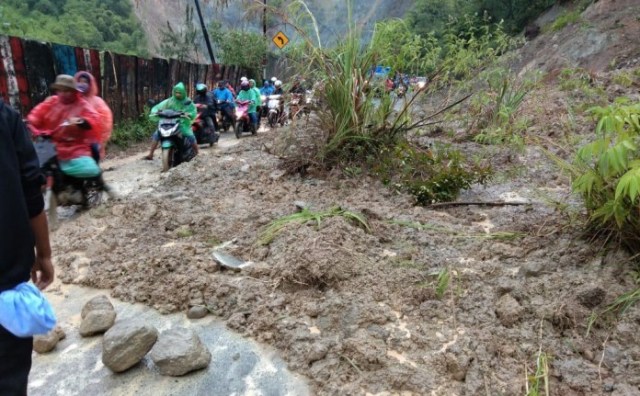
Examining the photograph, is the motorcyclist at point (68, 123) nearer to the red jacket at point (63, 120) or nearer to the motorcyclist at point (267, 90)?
the red jacket at point (63, 120)

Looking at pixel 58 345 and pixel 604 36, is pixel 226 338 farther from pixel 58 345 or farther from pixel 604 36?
pixel 604 36

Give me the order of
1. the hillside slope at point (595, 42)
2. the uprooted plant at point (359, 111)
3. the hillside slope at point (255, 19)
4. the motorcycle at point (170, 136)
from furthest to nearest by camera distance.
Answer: the hillside slope at point (595, 42), the motorcycle at point (170, 136), the hillside slope at point (255, 19), the uprooted plant at point (359, 111)

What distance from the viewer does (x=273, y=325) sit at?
2764 mm

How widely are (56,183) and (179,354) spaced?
10.6 ft

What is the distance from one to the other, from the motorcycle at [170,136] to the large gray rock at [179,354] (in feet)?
17.0

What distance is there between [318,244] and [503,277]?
3.85 feet

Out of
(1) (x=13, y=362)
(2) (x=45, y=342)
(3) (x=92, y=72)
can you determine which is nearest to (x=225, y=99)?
(3) (x=92, y=72)

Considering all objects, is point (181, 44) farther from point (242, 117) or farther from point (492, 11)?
point (242, 117)

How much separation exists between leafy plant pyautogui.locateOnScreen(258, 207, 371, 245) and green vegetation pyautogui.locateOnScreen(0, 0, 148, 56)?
35.4 m

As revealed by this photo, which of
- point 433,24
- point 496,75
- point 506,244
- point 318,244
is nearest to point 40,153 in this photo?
point 318,244

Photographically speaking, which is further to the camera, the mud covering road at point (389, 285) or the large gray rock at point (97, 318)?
the large gray rock at point (97, 318)

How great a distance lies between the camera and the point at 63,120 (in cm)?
489

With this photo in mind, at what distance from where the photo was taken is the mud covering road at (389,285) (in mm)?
2328

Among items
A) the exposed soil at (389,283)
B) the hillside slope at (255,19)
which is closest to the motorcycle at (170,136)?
the hillside slope at (255,19)
